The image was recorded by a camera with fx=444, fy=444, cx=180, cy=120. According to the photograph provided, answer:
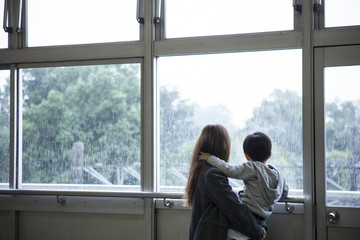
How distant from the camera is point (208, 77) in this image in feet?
11.1

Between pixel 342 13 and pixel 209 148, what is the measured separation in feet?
4.48

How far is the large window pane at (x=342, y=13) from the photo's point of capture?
309 cm

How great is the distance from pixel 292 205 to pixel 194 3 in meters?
1.68

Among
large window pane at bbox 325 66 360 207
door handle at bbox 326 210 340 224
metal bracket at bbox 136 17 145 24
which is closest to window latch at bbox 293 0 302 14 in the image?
large window pane at bbox 325 66 360 207

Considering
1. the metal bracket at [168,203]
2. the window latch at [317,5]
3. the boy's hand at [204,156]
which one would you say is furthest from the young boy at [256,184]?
the window latch at [317,5]

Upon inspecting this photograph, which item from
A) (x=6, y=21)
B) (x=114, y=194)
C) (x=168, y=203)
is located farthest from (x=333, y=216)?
(x=6, y=21)

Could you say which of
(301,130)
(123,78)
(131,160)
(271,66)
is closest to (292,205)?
(301,130)

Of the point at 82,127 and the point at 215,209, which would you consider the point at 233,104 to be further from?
the point at 82,127

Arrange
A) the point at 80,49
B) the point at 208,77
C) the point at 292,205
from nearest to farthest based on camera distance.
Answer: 1. the point at 292,205
2. the point at 208,77
3. the point at 80,49

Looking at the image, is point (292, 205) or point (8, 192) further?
point (8, 192)

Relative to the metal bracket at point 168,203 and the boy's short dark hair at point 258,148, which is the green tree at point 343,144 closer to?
the boy's short dark hair at point 258,148

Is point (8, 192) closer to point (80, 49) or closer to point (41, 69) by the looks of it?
point (41, 69)

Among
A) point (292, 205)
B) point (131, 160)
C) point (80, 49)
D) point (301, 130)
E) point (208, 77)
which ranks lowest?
point (292, 205)

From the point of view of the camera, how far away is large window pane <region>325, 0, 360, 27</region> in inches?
121
